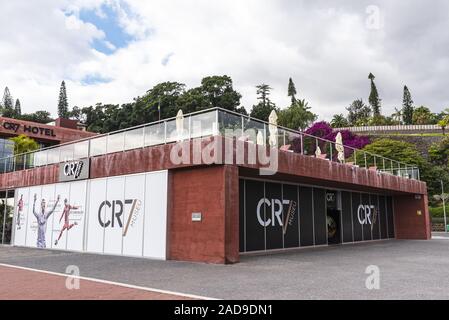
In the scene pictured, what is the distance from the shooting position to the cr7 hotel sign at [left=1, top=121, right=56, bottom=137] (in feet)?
133

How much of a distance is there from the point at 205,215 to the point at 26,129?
36387 mm

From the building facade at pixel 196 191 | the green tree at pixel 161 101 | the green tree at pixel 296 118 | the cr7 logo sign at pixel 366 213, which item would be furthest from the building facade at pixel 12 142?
the green tree at pixel 296 118

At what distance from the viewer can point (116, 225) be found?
15.5m

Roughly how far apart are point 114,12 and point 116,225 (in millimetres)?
7862

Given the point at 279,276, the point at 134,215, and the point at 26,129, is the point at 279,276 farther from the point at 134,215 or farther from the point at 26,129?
the point at 26,129

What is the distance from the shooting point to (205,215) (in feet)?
41.2

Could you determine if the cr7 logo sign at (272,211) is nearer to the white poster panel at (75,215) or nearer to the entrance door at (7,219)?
the white poster panel at (75,215)

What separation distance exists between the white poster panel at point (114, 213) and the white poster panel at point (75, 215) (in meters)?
1.76

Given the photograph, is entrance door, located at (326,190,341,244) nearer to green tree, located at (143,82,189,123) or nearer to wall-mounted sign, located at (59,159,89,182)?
wall-mounted sign, located at (59,159,89,182)

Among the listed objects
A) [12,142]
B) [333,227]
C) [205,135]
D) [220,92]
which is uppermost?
[220,92]

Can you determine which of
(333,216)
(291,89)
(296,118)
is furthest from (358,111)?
(333,216)

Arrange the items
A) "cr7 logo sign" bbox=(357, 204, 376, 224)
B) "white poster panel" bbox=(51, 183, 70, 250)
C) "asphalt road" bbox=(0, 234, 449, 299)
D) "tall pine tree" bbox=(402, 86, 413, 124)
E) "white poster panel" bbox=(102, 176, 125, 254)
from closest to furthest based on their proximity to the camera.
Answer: "asphalt road" bbox=(0, 234, 449, 299)
"white poster panel" bbox=(102, 176, 125, 254)
"white poster panel" bbox=(51, 183, 70, 250)
"cr7 logo sign" bbox=(357, 204, 376, 224)
"tall pine tree" bbox=(402, 86, 413, 124)

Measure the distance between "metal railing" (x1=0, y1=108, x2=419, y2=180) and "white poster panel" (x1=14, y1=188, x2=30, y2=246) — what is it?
146 centimetres

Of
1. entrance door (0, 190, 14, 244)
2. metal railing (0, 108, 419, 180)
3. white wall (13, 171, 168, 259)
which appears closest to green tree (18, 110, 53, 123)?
entrance door (0, 190, 14, 244)
